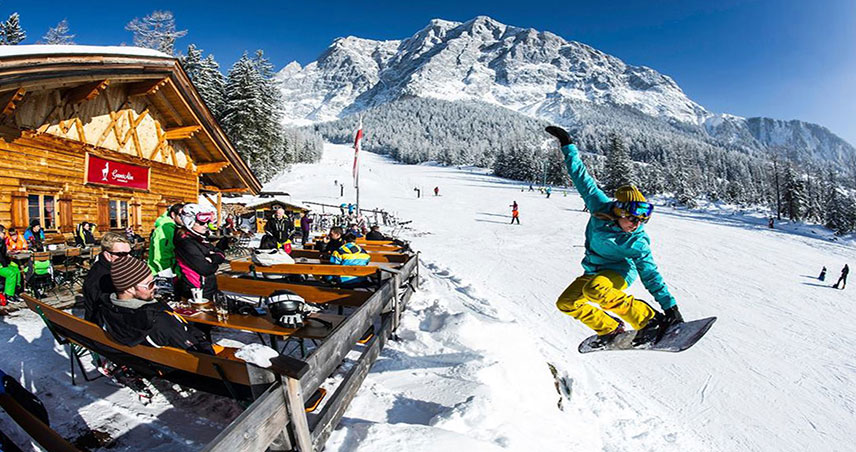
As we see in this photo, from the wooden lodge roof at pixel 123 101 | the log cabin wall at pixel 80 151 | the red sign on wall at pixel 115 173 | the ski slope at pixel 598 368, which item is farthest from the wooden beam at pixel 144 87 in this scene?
the ski slope at pixel 598 368

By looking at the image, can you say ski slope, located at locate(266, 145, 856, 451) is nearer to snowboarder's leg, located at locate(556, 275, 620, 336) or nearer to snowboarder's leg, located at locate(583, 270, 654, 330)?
snowboarder's leg, located at locate(556, 275, 620, 336)

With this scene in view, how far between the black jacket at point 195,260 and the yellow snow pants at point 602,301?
14.1 feet

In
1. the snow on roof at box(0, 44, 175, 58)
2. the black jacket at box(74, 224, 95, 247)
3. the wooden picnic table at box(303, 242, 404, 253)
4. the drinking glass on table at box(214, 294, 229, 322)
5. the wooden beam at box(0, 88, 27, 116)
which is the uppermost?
the snow on roof at box(0, 44, 175, 58)

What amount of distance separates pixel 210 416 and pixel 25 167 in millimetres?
8395

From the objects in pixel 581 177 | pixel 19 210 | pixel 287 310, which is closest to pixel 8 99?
pixel 19 210

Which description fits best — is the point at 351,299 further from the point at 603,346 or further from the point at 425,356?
the point at 603,346

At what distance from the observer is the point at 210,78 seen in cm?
3606

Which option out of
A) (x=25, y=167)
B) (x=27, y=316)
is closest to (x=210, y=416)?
(x=27, y=316)

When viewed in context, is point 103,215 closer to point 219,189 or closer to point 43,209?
Answer: point 43,209

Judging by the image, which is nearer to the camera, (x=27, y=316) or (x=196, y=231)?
(x=196, y=231)

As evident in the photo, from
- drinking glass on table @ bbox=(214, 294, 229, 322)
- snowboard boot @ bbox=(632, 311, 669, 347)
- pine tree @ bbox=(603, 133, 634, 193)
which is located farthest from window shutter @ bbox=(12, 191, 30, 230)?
pine tree @ bbox=(603, 133, 634, 193)

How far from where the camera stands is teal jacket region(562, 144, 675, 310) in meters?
3.90

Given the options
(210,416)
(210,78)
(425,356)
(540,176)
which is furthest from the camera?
(540,176)

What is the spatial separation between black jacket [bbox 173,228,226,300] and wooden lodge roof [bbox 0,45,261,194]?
4.01 meters
